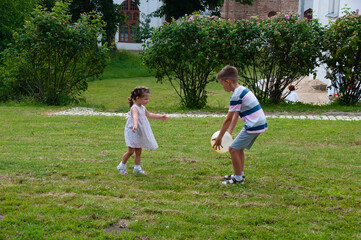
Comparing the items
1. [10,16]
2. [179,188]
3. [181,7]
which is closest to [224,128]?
[179,188]

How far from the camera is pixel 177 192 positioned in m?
5.24

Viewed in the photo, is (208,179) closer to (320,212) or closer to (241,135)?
(241,135)

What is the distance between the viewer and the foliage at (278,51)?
1414 centimetres

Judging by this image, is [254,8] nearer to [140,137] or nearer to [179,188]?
[140,137]

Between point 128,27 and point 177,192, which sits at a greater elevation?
point 128,27

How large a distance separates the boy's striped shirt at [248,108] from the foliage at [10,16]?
63.2 feet

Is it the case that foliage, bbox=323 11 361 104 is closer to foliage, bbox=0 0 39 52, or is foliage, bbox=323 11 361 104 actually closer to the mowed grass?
the mowed grass

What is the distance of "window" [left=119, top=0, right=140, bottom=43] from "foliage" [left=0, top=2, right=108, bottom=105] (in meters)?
29.3

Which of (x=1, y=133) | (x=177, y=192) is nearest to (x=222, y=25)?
(x=1, y=133)

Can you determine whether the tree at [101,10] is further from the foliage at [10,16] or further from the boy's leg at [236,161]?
the boy's leg at [236,161]

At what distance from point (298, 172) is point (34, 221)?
3.60 meters

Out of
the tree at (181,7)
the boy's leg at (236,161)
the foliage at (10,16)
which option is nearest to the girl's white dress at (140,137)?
the boy's leg at (236,161)

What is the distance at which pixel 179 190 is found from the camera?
5.34 metres

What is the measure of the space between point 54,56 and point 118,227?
12580 mm
